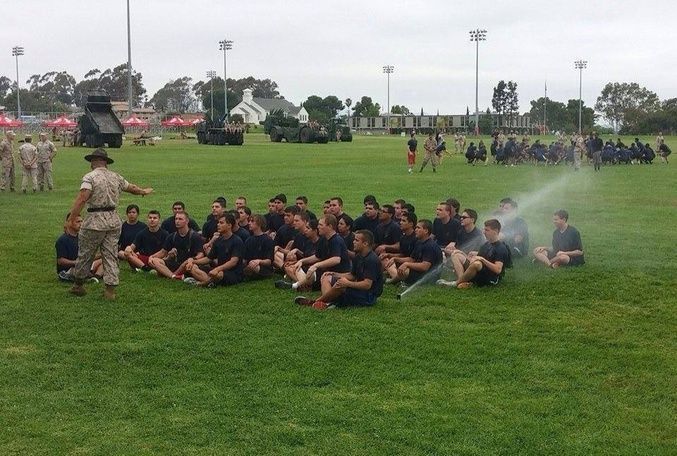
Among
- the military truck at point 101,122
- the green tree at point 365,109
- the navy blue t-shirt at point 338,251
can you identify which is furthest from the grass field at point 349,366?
the green tree at point 365,109

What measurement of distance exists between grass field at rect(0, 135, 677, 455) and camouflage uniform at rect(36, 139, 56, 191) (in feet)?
38.9

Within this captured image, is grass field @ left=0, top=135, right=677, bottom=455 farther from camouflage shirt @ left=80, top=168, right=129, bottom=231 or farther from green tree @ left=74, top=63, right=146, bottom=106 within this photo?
green tree @ left=74, top=63, right=146, bottom=106

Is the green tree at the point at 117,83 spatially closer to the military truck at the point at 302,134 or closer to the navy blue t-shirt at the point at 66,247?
the military truck at the point at 302,134

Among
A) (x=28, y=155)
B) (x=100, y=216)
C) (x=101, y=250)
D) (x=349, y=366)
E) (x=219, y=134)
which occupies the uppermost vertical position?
(x=219, y=134)

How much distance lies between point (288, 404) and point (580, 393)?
2769 millimetres

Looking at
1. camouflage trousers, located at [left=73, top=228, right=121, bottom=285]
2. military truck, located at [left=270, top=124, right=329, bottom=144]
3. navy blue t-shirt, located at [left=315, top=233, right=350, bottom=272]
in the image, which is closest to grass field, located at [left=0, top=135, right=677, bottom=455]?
camouflage trousers, located at [left=73, top=228, right=121, bottom=285]

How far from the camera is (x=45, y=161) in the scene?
91.8 ft

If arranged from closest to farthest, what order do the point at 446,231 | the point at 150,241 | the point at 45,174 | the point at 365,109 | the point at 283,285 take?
the point at 283,285 < the point at 446,231 < the point at 150,241 < the point at 45,174 < the point at 365,109

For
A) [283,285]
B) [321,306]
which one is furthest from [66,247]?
[321,306]

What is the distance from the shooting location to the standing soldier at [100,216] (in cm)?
1155

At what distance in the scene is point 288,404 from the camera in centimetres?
782

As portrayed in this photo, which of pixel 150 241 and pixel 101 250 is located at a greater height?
pixel 101 250

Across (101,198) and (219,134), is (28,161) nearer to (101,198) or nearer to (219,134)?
(101,198)

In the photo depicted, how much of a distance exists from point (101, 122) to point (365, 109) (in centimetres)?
10479
